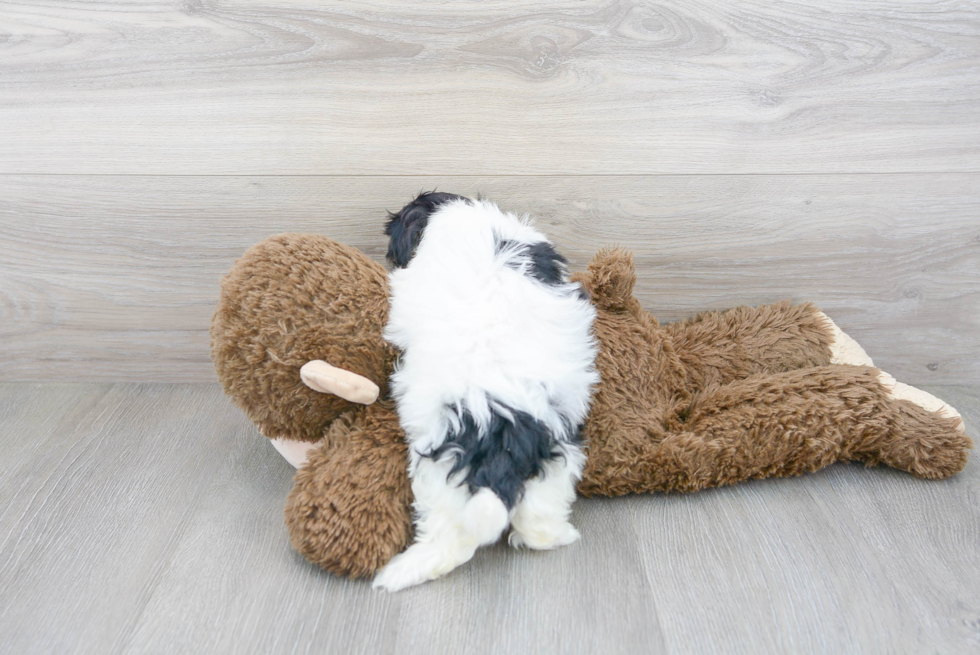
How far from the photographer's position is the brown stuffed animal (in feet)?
2.28

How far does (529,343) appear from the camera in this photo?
2.31ft

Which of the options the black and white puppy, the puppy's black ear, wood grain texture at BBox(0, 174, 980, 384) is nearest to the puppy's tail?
the black and white puppy

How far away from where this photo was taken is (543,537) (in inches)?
28.1

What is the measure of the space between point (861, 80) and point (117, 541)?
1.07 meters

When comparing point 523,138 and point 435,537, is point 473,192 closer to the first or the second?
point 523,138

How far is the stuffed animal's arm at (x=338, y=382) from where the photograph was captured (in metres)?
0.69

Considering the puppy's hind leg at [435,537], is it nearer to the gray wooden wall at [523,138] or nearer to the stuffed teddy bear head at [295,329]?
the stuffed teddy bear head at [295,329]

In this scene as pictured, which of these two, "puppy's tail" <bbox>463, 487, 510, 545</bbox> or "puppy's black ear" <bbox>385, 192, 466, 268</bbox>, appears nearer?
"puppy's tail" <bbox>463, 487, 510, 545</bbox>

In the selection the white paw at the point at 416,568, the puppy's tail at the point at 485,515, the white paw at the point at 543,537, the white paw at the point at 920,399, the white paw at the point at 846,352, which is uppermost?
the white paw at the point at 920,399

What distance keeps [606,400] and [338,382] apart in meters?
0.31

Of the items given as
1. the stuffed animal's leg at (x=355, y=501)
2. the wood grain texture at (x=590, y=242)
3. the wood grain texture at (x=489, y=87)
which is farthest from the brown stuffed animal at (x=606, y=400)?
the wood grain texture at (x=489, y=87)

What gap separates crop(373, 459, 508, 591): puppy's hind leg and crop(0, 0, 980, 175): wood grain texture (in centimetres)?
44

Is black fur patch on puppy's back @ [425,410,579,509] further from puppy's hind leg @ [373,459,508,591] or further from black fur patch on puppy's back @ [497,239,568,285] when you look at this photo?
black fur patch on puppy's back @ [497,239,568,285]

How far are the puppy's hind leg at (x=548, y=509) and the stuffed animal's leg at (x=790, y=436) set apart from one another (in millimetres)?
74
